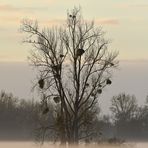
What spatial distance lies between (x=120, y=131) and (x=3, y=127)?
704 inches

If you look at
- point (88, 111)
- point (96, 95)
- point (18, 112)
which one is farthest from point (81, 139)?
point (18, 112)

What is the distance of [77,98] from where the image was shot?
154 feet

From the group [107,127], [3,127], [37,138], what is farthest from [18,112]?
[37,138]

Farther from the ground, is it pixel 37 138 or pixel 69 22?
pixel 69 22

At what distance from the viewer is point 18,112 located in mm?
96062

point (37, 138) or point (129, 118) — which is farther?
point (129, 118)

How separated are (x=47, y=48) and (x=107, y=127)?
179 ft

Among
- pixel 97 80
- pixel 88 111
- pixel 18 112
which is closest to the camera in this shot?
pixel 97 80

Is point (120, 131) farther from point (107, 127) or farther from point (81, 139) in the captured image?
point (81, 139)

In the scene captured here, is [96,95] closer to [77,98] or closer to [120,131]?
[77,98]

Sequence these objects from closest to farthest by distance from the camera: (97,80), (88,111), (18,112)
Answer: (97,80) < (88,111) < (18,112)

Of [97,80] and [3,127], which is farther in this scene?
[3,127]

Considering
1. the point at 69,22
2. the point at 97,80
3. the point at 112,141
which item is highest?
the point at 69,22

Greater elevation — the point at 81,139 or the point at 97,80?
the point at 97,80
